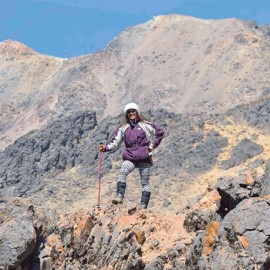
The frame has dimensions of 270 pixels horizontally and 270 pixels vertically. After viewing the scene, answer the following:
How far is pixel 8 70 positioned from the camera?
406ft

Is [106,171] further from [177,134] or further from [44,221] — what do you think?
[44,221]

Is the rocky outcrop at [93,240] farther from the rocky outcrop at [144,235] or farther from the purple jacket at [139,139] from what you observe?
the purple jacket at [139,139]

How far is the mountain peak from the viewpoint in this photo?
13012 centimetres

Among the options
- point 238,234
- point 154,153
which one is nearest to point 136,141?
point 238,234

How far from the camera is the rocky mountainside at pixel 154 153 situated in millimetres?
7758

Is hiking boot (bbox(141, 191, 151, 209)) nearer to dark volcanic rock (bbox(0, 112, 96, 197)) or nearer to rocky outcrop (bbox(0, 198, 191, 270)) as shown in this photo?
rocky outcrop (bbox(0, 198, 191, 270))

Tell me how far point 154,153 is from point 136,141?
41.8 m

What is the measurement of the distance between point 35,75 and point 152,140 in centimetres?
11242

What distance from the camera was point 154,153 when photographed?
51.4 m

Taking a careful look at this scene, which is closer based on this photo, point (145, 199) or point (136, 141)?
point (136, 141)

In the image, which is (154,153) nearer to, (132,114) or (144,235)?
(132,114)

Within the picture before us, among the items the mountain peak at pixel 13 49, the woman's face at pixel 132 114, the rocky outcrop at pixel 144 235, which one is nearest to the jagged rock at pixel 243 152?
the rocky outcrop at pixel 144 235

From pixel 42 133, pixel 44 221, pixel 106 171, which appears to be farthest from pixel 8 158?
pixel 44 221

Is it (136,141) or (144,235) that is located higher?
(136,141)
